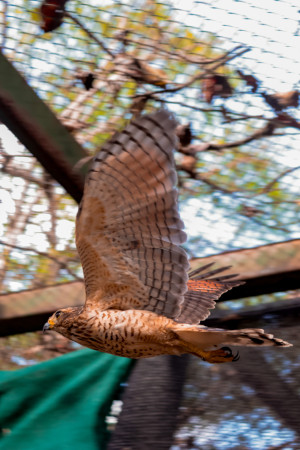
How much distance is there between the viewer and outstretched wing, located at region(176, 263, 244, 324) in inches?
98.0

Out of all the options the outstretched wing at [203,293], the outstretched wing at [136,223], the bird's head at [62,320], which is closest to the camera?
the outstretched wing at [136,223]

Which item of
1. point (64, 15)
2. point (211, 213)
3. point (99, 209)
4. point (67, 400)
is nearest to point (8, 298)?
point (67, 400)

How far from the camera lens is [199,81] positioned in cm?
244

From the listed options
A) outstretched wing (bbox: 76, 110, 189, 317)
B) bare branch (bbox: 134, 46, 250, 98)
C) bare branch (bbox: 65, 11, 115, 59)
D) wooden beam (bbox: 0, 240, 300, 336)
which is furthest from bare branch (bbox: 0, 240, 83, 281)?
bare branch (bbox: 65, 11, 115, 59)

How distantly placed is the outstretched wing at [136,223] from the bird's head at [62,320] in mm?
97

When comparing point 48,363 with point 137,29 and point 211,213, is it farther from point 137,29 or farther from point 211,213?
point 137,29

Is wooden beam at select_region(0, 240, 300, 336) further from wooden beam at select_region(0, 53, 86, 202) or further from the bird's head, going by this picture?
wooden beam at select_region(0, 53, 86, 202)

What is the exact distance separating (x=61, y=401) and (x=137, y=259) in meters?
0.71

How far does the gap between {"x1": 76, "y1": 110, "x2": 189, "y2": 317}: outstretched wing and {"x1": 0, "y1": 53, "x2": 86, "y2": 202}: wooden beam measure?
101 mm

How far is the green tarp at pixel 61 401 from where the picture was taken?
2.44 m

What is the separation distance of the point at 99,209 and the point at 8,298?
2.28ft

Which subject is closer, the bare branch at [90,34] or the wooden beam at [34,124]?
the wooden beam at [34,124]


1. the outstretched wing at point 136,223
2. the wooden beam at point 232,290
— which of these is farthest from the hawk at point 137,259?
the wooden beam at point 232,290

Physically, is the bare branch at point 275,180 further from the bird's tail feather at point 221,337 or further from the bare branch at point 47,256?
the bare branch at point 47,256
